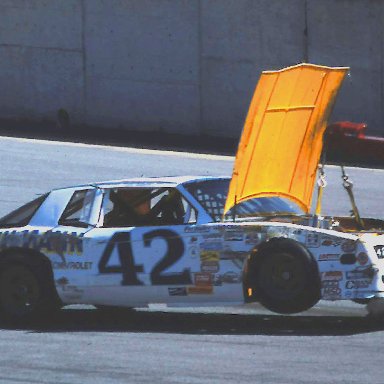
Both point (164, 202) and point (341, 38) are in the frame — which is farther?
point (341, 38)

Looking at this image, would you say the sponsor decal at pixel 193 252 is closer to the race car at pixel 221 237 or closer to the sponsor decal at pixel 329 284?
the race car at pixel 221 237

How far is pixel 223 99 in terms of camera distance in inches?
1022

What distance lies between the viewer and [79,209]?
12.5 m

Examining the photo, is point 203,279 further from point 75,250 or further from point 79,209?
point 79,209

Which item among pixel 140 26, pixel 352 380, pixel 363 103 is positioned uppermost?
pixel 140 26

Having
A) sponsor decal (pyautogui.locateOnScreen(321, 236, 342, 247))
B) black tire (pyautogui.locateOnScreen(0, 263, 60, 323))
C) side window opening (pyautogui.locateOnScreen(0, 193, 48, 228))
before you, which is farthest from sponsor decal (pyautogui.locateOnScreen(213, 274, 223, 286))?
side window opening (pyautogui.locateOnScreen(0, 193, 48, 228))

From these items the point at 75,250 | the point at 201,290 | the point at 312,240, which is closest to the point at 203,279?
the point at 201,290

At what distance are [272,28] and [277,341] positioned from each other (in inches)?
615

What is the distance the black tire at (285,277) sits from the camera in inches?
446

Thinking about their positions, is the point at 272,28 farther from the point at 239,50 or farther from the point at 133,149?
the point at 133,149

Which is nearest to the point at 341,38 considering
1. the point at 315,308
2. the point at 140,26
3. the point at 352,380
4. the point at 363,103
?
the point at 363,103

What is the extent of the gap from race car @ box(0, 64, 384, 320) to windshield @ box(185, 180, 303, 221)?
0.04ft

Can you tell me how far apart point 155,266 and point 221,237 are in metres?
0.66

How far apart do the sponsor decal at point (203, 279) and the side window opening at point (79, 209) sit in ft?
4.26
